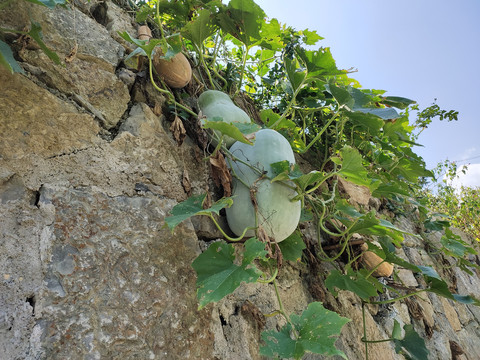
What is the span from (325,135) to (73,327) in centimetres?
131

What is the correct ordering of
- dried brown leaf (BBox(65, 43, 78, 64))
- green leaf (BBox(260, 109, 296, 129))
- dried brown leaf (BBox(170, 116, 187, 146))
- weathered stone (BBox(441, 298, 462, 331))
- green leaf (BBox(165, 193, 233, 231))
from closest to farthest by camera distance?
1. green leaf (BBox(165, 193, 233, 231))
2. dried brown leaf (BBox(65, 43, 78, 64))
3. dried brown leaf (BBox(170, 116, 187, 146))
4. green leaf (BBox(260, 109, 296, 129))
5. weathered stone (BBox(441, 298, 462, 331))

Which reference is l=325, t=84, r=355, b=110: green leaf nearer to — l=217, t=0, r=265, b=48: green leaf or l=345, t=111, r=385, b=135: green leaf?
l=345, t=111, r=385, b=135: green leaf

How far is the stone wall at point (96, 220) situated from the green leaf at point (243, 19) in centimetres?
31

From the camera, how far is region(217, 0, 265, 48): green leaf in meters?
0.92

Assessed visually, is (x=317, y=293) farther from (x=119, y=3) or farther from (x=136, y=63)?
(x=119, y=3)

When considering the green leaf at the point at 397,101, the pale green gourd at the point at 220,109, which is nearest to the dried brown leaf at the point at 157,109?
the pale green gourd at the point at 220,109

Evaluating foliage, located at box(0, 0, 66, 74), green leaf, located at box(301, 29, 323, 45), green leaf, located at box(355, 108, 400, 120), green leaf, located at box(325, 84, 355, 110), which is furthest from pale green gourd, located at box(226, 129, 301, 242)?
green leaf, located at box(301, 29, 323, 45)

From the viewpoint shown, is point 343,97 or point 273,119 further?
point 273,119

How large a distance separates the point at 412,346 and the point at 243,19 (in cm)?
119

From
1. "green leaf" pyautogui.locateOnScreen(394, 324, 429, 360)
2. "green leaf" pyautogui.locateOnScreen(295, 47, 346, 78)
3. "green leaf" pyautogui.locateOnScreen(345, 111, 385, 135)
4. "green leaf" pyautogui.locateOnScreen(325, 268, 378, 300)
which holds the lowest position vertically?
"green leaf" pyautogui.locateOnScreen(394, 324, 429, 360)

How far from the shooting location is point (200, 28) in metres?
0.94

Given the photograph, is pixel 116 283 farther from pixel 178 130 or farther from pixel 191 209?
pixel 178 130

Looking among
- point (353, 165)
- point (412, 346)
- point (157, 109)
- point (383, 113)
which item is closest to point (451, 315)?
point (412, 346)

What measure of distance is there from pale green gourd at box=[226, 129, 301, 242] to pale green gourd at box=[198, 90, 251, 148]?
0.23ft
